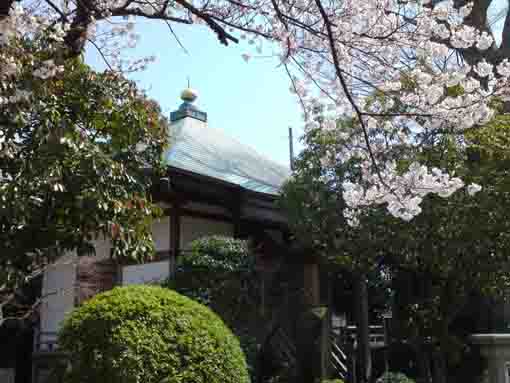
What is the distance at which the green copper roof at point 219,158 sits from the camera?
10.5 meters

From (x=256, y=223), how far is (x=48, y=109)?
677 cm

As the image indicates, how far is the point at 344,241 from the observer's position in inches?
344

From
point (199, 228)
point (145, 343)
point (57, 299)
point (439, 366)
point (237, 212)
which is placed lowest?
point (439, 366)

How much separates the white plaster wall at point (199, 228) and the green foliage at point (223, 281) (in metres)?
1.29

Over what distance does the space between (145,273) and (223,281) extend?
2.29 meters

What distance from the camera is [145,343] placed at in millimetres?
5316

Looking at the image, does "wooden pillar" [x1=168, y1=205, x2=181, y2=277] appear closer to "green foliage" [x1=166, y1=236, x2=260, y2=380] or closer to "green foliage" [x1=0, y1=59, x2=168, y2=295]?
"green foliage" [x1=166, y1=236, x2=260, y2=380]

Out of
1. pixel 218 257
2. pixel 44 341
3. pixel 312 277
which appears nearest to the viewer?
pixel 218 257

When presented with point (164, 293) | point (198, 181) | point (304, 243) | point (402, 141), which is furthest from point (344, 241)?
point (164, 293)

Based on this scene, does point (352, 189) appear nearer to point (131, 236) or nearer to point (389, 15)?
point (389, 15)

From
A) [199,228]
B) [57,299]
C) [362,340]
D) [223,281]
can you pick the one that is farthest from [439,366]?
[57,299]

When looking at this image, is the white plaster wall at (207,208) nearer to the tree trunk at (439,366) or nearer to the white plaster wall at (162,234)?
the white plaster wall at (162,234)

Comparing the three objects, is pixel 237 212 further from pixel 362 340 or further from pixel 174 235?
pixel 362 340

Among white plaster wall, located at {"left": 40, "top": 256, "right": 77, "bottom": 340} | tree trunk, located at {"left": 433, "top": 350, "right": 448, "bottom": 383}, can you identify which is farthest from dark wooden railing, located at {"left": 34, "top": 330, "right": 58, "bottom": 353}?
tree trunk, located at {"left": 433, "top": 350, "right": 448, "bottom": 383}
